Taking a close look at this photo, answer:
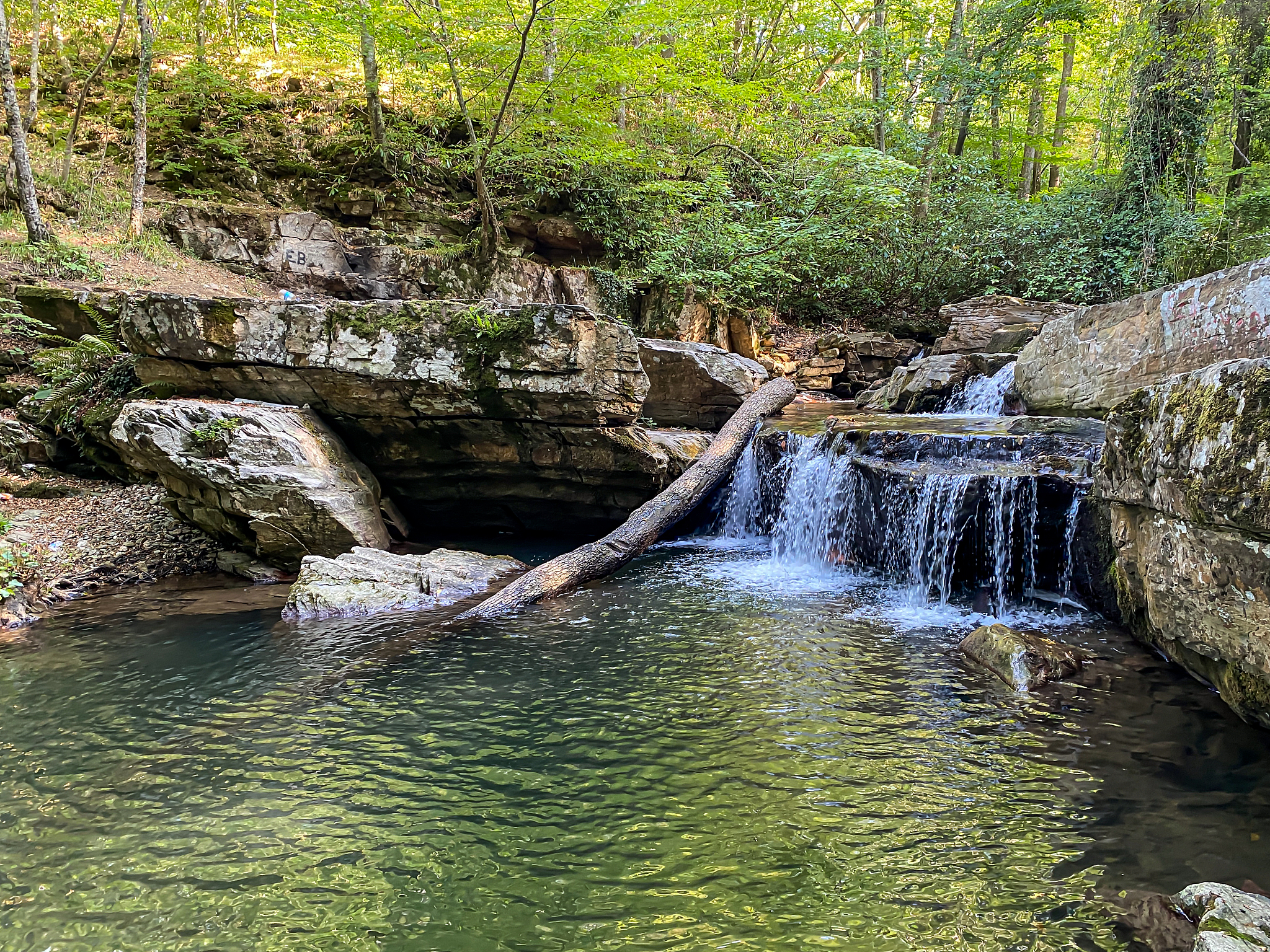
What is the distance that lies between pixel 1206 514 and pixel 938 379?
23.0 ft

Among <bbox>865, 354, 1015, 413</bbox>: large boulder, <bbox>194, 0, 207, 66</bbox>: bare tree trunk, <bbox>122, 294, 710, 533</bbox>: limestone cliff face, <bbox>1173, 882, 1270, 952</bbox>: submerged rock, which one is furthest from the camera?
<bbox>194, 0, 207, 66</bbox>: bare tree trunk

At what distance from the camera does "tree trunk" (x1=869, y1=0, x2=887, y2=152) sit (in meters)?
13.9

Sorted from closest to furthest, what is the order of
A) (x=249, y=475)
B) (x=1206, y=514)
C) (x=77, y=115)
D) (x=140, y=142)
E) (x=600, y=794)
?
1. (x=1206, y=514)
2. (x=600, y=794)
3. (x=249, y=475)
4. (x=140, y=142)
5. (x=77, y=115)

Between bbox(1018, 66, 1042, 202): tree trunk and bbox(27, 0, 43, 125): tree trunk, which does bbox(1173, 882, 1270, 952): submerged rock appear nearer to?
bbox(1018, 66, 1042, 202): tree trunk

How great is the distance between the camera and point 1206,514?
2.98 m

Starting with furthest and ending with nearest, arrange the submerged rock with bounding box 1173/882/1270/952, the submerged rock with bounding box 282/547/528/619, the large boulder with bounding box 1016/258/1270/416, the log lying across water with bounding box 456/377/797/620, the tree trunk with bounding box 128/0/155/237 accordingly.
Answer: the tree trunk with bounding box 128/0/155/237, the log lying across water with bounding box 456/377/797/620, the submerged rock with bounding box 282/547/528/619, the large boulder with bounding box 1016/258/1270/416, the submerged rock with bounding box 1173/882/1270/952

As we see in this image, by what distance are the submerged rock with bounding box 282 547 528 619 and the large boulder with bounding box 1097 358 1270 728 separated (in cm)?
523

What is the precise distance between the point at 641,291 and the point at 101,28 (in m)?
14.8

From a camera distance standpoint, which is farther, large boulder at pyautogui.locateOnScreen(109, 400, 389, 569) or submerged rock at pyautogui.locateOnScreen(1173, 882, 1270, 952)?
large boulder at pyautogui.locateOnScreen(109, 400, 389, 569)

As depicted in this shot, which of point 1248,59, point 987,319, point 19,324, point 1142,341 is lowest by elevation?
point 19,324

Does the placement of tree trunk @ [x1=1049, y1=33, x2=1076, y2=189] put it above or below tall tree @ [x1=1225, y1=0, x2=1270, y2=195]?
above

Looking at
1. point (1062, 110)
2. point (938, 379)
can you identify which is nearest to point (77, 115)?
point (938, 379)

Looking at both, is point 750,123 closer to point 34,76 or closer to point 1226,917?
point 34,76

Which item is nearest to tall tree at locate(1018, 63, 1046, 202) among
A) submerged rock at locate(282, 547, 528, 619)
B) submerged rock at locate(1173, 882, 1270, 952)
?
submerged rock at locate(282, 547, 528, 619)
